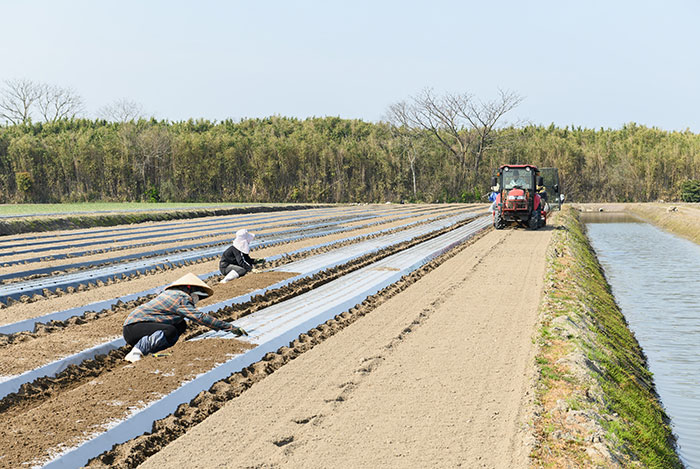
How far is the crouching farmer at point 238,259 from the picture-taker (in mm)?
11539

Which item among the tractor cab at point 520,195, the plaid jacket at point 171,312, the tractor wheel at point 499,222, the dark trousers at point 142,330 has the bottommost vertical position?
the dark trousers at point 142,330

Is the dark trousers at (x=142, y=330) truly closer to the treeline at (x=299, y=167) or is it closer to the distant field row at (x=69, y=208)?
the distant field row at (x=69, y=208)

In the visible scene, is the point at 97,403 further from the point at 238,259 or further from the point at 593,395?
the point at 238,259

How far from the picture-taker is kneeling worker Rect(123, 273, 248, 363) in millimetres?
6641

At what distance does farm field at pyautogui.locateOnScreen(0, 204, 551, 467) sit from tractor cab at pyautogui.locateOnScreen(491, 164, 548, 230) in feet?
26.0

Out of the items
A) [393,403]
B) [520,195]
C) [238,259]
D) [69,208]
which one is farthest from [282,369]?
[69,208]

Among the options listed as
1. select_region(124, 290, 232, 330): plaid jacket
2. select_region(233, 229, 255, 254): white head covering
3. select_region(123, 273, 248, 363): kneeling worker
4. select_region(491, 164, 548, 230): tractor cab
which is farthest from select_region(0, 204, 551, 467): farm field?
select_region(491, 164, 548, 230): tractor cab

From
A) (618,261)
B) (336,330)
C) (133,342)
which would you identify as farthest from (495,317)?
(618,261)

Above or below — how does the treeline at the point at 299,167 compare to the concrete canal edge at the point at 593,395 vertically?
above

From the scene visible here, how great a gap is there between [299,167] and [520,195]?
2623 centimetres

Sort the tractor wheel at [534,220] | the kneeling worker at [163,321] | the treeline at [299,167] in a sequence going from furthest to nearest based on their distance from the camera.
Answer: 1. the treeline at [299,167]
2. the tractor wheel at [534,220]
3. the kneeling worker at [163,321]

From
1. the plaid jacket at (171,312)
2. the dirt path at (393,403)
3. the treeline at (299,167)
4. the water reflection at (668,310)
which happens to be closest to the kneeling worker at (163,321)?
the plaid jacket at (171,312)

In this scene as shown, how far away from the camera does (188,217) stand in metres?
27.6

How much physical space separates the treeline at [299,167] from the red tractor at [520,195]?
75.9 ft
